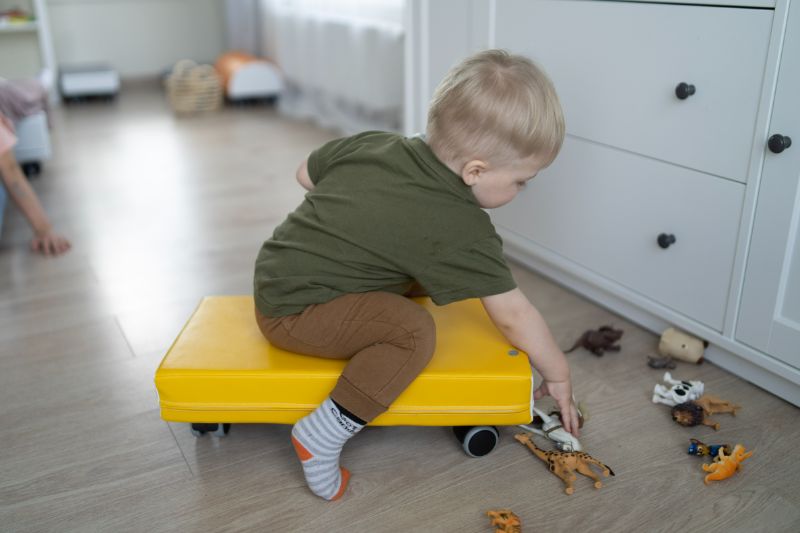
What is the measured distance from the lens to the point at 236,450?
113 centimetres

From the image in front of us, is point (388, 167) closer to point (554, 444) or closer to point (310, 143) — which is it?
point (554, 444)

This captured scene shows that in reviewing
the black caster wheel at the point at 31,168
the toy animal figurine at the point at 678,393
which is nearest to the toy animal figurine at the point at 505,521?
the toy animal figurine at the point at 678,393

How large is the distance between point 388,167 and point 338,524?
18.2 inches

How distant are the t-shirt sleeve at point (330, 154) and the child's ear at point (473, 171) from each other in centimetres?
19

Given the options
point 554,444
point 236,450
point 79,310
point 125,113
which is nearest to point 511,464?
point 554,444

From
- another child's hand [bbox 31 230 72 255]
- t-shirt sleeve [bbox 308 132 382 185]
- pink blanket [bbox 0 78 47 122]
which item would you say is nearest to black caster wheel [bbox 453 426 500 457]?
t-shirt sleeve [bbox 308 132 382 185]

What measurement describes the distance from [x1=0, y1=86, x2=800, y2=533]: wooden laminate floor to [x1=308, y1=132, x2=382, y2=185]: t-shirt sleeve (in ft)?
1.28

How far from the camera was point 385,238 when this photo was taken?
1.01 m

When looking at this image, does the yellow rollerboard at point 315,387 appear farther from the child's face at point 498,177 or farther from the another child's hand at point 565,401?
the child's face at point 498,177

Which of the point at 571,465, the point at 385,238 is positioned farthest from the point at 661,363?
the point at 385,238

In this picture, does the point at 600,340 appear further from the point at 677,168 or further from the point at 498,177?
the point at 498,177

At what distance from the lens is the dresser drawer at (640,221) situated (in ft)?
4.12

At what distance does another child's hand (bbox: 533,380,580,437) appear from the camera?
1.09 m

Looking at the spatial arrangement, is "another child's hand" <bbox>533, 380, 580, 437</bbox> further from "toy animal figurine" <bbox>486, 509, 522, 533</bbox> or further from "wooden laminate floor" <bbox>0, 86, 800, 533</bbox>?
"toy animal figurine" <bbox>486, 509, 522, 533</bbox>
